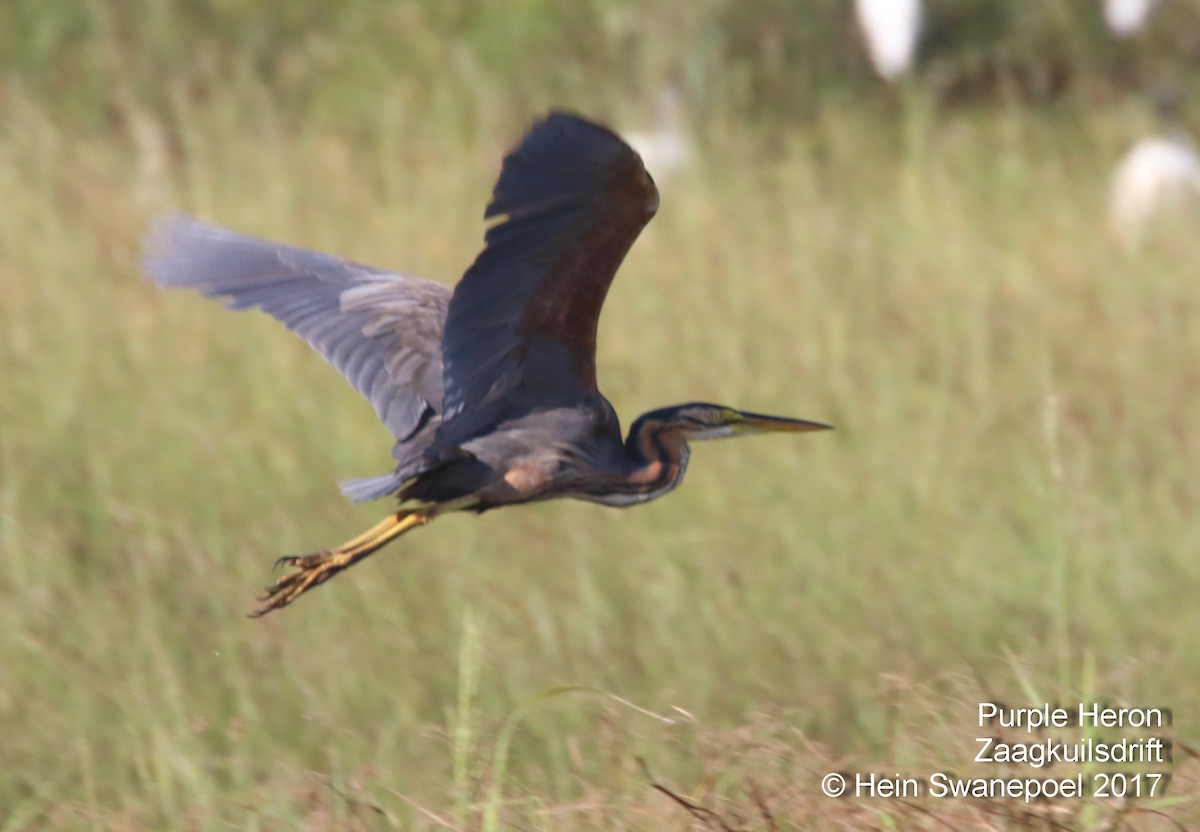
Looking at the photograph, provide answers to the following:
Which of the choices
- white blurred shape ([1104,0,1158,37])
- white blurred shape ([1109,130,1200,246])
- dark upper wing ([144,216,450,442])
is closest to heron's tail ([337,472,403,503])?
dark upper wing ([144,216,450,442])

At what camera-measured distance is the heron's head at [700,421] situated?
3.23 metres

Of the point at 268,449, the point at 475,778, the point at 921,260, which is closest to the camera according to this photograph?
the point at 475,778

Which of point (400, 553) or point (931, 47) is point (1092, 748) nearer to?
point (400, 553)

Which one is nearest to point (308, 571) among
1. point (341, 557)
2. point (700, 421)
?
point (341, 557)

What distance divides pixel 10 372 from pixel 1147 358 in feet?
10.6

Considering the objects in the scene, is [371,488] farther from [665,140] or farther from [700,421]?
[665,140]

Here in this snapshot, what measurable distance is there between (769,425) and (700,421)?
19 cm

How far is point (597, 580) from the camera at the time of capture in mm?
4199

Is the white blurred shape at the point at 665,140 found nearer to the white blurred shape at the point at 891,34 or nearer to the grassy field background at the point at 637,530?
the grassy field background at the point at 637,530

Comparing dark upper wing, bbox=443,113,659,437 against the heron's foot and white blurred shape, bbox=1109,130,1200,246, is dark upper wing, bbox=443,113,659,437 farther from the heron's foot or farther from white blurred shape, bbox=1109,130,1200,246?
white blurred shape, bbox=1109,130,1200,246

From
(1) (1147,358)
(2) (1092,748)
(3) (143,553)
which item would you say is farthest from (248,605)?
(1) (1147,358)

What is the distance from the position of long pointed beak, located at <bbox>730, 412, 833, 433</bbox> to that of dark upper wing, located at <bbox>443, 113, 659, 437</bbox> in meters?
0.37

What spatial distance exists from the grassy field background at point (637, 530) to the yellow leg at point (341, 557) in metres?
0.24

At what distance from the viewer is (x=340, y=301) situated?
3600 mm
